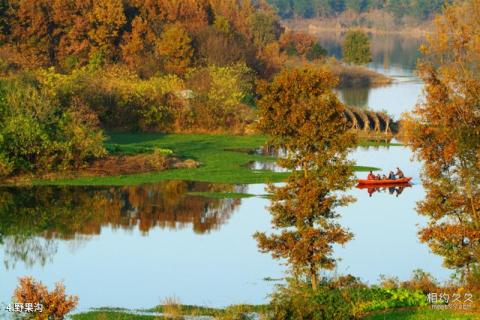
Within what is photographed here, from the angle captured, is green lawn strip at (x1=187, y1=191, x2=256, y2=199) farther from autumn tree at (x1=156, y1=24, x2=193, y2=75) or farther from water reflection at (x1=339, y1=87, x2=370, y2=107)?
water reflection at (x1=339, y1=87, x2=370, y2=107)

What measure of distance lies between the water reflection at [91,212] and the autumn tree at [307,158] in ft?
27.4

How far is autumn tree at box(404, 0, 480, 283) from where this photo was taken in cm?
2214

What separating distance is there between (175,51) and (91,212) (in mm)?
32027

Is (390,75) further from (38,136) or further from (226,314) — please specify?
(226,314)

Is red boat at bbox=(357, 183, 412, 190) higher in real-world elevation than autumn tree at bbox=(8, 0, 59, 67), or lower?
lower

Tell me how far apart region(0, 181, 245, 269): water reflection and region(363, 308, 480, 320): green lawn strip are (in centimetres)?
1089

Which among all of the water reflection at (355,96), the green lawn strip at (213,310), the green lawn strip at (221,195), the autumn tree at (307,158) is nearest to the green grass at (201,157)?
the green lawn strip at (221,195)

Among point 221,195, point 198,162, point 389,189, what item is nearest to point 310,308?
point 221,195

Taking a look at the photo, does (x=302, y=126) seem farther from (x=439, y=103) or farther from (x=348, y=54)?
(x=348, y=54)

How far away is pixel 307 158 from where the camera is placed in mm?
21750

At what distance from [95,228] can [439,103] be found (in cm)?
1320

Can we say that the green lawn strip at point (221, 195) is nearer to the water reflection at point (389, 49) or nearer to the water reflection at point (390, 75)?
the water reflection at point (390, 75)

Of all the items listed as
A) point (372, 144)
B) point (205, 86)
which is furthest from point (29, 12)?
point (372, 144)

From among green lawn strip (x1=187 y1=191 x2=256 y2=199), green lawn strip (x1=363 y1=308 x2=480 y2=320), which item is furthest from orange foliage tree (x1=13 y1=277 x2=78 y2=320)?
green lawn strip (x1=187 y1=191 x2=256 y2=199)
